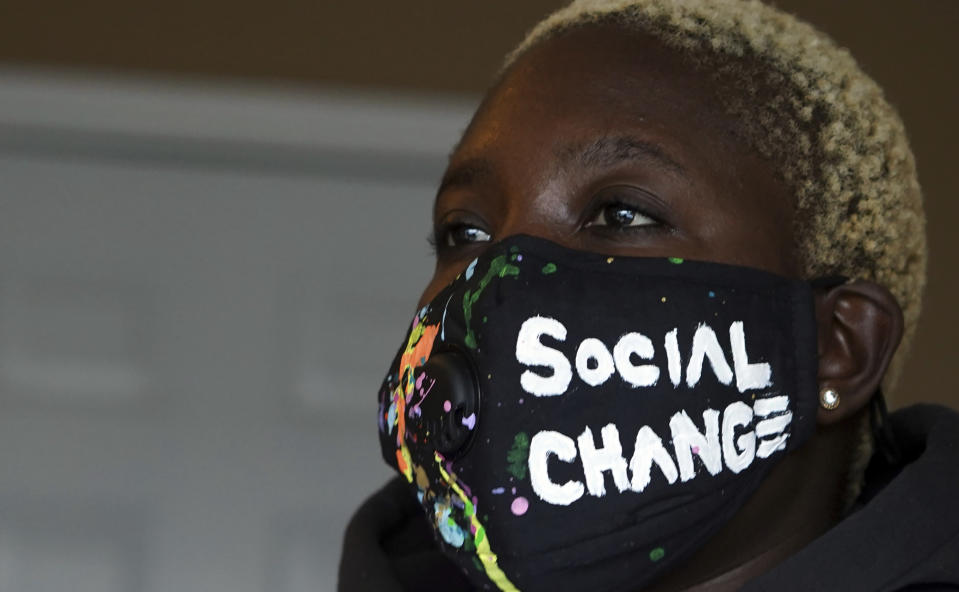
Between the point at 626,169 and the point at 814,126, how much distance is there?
0.20 metres

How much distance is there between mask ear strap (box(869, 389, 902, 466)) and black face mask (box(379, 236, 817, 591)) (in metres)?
0.16

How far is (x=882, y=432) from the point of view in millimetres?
1177

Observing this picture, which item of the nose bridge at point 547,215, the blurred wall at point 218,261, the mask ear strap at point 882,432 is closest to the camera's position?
the nose bridge at point 547,215

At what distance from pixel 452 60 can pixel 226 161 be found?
0.49 metres

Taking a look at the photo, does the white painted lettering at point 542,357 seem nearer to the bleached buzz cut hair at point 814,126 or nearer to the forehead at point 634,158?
the forehead at point 634,158

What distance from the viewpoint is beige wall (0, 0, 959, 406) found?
95.4 inches

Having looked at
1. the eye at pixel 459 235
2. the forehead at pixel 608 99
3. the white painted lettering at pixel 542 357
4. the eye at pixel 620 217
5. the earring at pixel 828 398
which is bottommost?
the earring at pixel 828 398

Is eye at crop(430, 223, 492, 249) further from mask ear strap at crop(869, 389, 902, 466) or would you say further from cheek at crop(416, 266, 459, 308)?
mask ear strap at crop(869, 389, 902, 466)

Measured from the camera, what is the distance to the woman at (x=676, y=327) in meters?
0.96

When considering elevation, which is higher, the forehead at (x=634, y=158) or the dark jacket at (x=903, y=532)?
the forehead at (x=634, y=158)

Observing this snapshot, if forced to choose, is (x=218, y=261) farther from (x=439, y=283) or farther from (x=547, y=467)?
(x=547, y=467)

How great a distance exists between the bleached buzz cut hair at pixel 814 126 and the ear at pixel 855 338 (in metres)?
0.03

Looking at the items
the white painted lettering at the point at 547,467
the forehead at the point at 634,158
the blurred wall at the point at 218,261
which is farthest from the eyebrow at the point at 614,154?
the blurred wall at the point at 218,261

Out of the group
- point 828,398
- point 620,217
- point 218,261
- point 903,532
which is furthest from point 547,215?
point 218,261
